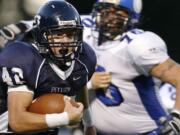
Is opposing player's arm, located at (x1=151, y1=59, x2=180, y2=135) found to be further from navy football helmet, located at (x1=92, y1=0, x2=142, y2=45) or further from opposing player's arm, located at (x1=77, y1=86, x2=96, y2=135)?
navy football helmet, located at (x1=92, y1=0, x2=142, y2=45)

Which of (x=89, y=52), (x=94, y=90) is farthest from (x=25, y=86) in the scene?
(x=94, y=90)

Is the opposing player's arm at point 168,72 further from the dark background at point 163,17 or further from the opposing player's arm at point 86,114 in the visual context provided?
the dark background at point 163,17

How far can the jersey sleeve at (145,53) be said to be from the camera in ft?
14.7

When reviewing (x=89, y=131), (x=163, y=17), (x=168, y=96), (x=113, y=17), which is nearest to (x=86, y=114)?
(x=89, y=131)

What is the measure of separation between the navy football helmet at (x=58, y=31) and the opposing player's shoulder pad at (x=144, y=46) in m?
0.70

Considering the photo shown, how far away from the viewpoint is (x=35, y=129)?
3615 mm

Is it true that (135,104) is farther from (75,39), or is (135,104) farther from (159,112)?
(75,39)

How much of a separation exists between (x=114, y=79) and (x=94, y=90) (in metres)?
0.14

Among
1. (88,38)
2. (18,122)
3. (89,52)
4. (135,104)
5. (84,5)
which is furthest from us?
(84,5)

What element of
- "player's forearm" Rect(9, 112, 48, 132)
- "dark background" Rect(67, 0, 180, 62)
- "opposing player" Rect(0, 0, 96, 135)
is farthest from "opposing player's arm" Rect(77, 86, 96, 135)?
"dark background" Rect(67, 0, 180, 62)

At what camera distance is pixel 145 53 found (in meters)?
4.48

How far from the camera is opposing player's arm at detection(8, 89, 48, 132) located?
3588mm

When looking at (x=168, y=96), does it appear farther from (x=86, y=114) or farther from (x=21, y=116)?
(x=21, y=116)

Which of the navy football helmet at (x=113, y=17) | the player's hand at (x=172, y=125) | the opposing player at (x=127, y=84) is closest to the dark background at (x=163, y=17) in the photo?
the navy football helmet at (x=113, y=17)
